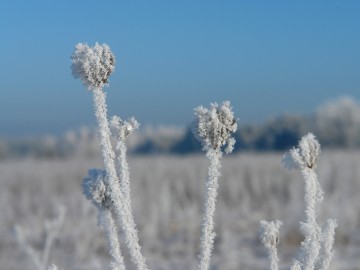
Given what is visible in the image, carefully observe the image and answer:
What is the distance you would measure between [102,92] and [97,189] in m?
0.18

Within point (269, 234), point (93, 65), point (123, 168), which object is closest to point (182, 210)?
point (269, 234)

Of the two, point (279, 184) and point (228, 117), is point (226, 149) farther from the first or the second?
point (279, 184)

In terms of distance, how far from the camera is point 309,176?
3.61 feet

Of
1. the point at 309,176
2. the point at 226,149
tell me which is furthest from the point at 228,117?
the point at 309,176

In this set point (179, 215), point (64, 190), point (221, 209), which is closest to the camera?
point (179, 215)

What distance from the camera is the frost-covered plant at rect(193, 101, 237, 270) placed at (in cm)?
105

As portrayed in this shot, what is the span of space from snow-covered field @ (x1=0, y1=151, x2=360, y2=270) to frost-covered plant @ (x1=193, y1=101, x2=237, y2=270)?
9.75 feet

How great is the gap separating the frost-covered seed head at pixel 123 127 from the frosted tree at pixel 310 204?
227mm

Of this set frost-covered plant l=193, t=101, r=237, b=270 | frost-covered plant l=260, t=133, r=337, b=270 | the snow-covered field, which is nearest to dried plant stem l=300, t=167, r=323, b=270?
frost-covered plant l=260, t=133, r=337, b=270

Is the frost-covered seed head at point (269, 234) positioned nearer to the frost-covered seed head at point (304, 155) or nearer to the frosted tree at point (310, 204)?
the frosted tree at point (310, 204)

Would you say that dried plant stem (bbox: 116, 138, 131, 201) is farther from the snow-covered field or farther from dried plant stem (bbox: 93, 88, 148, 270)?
the snow-covered field

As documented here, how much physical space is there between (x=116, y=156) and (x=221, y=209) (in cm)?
904

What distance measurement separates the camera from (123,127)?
43.4 inches

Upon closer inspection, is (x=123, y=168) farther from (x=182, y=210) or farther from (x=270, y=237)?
(x=182, y=210)
